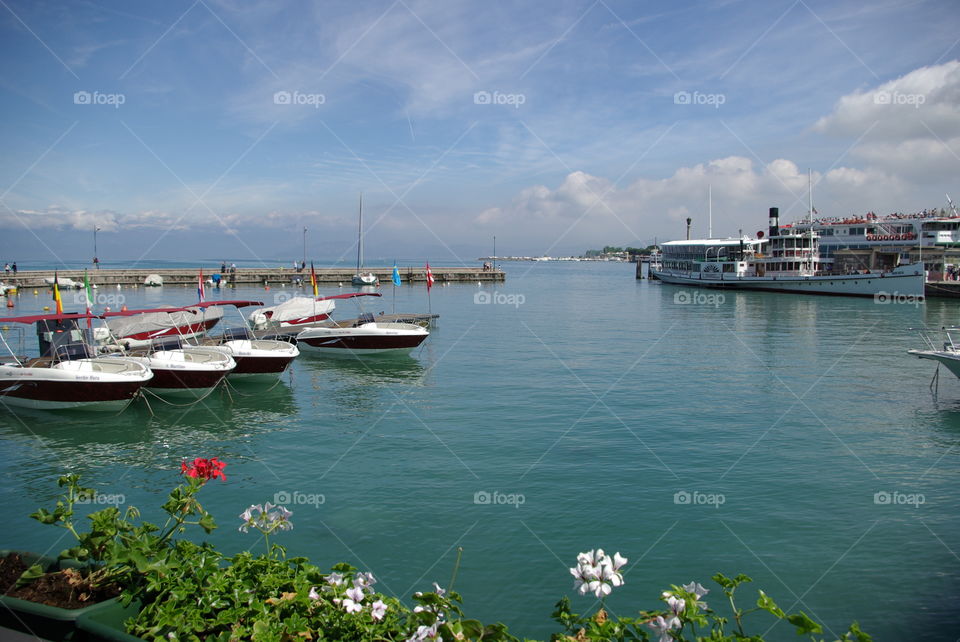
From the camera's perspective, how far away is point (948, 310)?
51.8 m

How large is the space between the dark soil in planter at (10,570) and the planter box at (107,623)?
105 centimetres

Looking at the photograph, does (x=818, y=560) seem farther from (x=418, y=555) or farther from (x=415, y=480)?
(x=415, y=480)

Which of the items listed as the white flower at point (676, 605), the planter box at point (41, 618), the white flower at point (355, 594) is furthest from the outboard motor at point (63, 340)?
the white flower at point (676, 605)

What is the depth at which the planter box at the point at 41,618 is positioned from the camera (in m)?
4.34

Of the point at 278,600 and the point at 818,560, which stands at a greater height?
the point at 278,600

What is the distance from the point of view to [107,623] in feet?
14.5

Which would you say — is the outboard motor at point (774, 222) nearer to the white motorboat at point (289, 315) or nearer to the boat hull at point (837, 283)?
the boat hull at point (837, 283)

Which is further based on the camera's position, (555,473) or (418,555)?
(555,473)

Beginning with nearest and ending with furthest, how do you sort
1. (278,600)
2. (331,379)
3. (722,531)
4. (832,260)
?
1. (278,600)
2. (722,531)
3. (331,379)
4. (832,260)

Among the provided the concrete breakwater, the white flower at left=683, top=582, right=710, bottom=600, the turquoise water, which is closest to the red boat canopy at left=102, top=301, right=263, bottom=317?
the turquoise water

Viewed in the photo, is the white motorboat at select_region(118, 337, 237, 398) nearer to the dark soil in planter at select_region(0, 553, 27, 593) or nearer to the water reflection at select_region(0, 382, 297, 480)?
the water reflection at select_region(0, 382, 297, 480)

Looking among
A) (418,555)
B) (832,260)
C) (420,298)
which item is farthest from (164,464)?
(832,260)

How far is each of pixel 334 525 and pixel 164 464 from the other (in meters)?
5.85

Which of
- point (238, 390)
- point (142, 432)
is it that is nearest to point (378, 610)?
point (142, 432)
